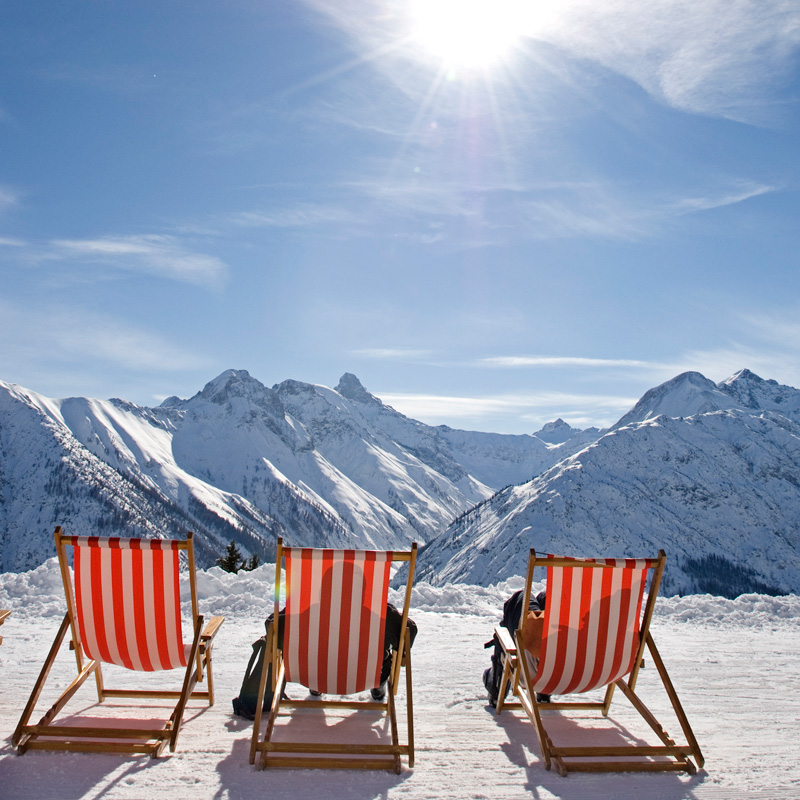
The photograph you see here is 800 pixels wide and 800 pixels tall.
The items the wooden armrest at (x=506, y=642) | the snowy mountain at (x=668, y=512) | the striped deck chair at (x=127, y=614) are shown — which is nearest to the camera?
the striped deck chair at (x=127, y=614)

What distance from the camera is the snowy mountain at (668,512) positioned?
133 meters

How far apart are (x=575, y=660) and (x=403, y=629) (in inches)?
56.6

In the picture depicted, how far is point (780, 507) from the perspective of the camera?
515 ft

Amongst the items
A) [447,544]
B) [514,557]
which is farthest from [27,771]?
[447,544]

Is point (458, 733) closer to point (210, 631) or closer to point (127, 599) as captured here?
point (210, 631)

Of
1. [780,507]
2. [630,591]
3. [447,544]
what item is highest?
[630,591]

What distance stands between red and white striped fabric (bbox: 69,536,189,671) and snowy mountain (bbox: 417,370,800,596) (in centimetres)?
12140

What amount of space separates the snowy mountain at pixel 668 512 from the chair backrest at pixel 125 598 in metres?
121

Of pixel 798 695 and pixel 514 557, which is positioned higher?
pixel 798 695

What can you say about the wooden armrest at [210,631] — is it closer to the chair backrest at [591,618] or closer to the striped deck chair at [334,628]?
the striped deck chair at [334,628]

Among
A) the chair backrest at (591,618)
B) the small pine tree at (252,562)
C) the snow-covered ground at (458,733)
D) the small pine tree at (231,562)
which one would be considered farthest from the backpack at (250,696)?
the small pine tree at (231,562)

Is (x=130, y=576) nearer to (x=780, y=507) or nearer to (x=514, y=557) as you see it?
(x=514, y=557)

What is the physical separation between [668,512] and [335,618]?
16095 cm

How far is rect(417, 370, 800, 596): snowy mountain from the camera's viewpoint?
13312 cm
